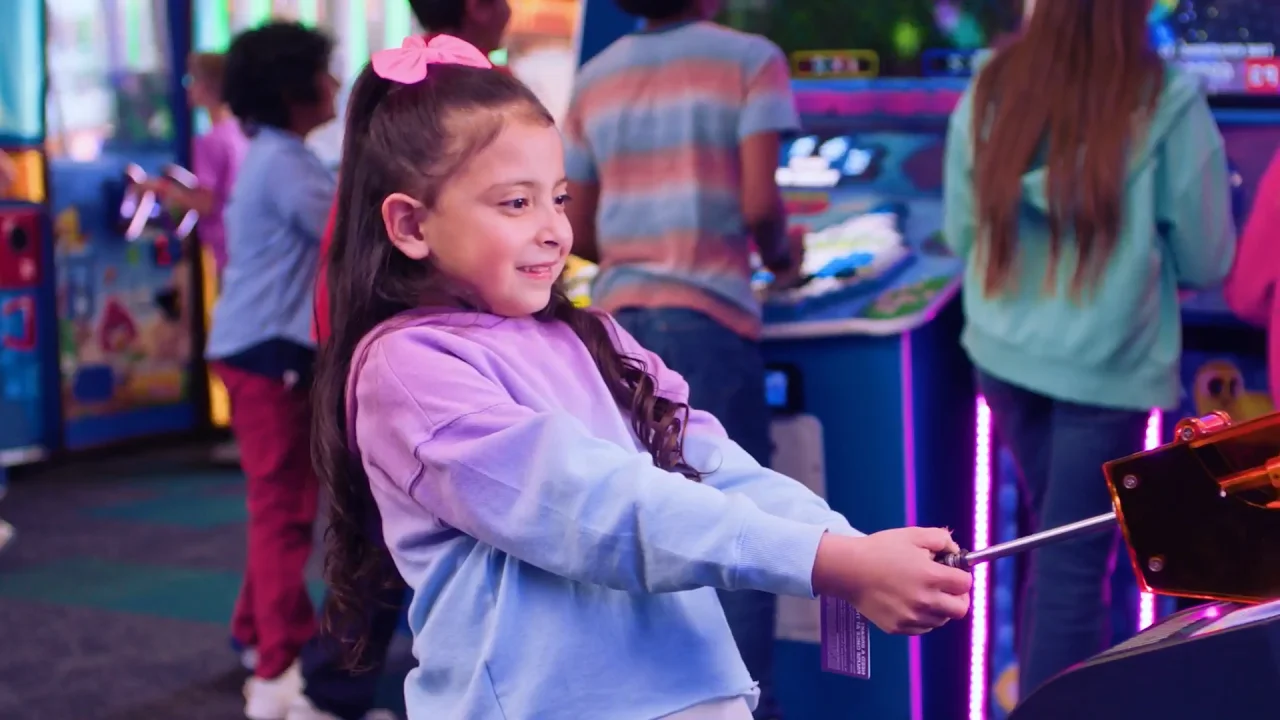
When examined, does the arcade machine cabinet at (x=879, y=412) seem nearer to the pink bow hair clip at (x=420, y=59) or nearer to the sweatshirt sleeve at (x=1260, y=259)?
the sweatshirt sleeve at (x=1260, y=259)

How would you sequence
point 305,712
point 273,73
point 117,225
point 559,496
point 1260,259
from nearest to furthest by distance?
point 559,496
point 1260,259
point 305,712
point 273,73
point 117,225

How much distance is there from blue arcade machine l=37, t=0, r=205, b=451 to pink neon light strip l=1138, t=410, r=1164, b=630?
4.12 m

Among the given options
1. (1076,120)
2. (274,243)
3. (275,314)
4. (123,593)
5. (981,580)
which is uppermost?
(1076,120)

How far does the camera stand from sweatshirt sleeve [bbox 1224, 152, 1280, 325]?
6.81 ft

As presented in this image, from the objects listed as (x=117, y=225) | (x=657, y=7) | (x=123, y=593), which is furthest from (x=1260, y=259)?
(x=117, y=225)

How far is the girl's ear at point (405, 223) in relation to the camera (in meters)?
1.29

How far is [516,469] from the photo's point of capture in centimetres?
116

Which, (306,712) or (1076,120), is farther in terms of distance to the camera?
(306,712)

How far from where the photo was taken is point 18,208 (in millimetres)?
5180

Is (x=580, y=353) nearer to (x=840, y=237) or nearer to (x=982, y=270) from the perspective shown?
(x=982, y=270)

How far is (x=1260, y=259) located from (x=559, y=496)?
138cm

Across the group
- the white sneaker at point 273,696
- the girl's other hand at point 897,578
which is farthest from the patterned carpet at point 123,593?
the girl's other hand at point 897,578

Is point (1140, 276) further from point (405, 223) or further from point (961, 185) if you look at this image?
point (405, 223)

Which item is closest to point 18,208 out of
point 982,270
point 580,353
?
point 982,270
